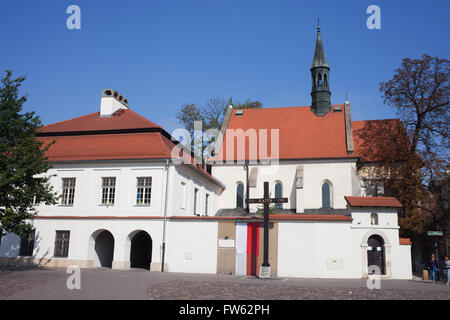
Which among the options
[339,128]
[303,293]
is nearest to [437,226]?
[339,128]

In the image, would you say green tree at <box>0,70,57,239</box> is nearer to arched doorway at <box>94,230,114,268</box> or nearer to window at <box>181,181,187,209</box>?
arched doorway at <box>94,230,114,268</box>

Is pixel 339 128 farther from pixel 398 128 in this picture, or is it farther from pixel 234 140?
pixel 234 140

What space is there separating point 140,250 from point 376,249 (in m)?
15.1

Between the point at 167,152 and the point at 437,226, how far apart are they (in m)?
18.5

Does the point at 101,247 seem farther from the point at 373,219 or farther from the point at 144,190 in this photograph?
the point at 373,219

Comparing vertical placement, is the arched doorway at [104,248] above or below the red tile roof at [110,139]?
below

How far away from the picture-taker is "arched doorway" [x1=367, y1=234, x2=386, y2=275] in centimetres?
2084

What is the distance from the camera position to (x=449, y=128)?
87.5 feet

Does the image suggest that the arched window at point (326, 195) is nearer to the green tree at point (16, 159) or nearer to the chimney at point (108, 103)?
the chimney at point (108, 103)

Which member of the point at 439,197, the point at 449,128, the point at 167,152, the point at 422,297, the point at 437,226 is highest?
the point at 449,128

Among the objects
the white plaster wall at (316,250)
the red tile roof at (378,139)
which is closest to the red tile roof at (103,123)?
the white plaster wall at (316,250)

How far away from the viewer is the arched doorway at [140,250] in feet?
83.8

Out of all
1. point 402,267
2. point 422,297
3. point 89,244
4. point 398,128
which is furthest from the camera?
point 398,128

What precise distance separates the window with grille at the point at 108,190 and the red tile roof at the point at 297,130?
38.3 feet
